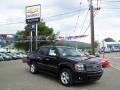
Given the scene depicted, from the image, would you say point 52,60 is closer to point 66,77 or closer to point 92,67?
point 66,77

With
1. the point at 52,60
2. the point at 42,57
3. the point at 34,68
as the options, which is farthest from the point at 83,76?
the point at 34,68

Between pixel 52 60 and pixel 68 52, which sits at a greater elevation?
pixel 68 52

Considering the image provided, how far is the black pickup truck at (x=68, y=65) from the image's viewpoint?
11906mm

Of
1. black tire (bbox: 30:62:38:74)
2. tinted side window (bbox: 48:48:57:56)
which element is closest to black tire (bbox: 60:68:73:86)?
tinted side window (bbox: 48:48:57:56)

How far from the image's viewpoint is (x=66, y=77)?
12.4 m

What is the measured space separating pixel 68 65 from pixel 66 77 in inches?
21.6

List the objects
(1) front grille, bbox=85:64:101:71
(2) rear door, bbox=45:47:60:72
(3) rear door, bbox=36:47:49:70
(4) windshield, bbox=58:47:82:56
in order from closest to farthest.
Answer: (1) front grille, bbox=85:64:101:71
(2) rear door, bbox=45:47:60:72
(4) windshield, bbox=58:47:82:56
(3) rear door, bbox=36:47:49:70

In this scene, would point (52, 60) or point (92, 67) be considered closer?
point (92, 67)

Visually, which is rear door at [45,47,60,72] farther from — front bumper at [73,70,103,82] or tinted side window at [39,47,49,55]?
front bumper at [73,70,103,82]

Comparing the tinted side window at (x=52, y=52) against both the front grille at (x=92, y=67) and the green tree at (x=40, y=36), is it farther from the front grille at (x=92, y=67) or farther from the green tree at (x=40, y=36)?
the green tree at (x=40, y=36)

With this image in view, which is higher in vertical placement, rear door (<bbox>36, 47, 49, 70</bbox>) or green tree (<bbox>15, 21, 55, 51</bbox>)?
green tree (<bbox>15, 21, 55, 51</bbox>)

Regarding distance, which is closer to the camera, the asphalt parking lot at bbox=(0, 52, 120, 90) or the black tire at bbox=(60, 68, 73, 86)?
the asphalt parking lot at bbox=(0, 52, 120, 90)

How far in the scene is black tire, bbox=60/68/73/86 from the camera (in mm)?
12090

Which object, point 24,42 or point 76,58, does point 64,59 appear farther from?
point 24,42
